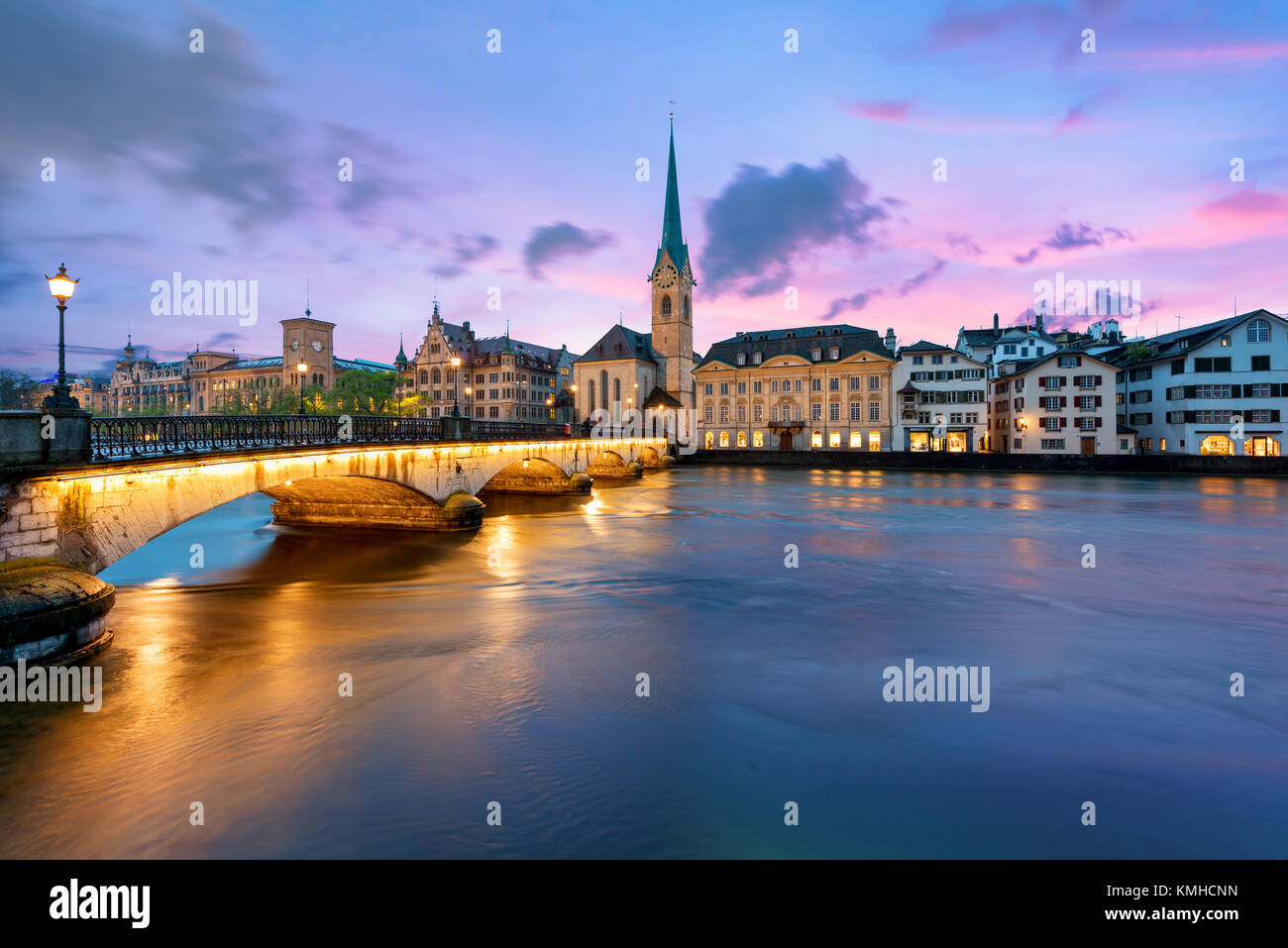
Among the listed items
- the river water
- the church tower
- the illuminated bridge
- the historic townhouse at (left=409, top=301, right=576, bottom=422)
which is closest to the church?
the church tower

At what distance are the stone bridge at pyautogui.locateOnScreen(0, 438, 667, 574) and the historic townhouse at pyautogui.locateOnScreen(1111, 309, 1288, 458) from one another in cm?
6096

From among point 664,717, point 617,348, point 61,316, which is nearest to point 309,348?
point 617,348

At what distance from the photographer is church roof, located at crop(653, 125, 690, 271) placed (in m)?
99.4

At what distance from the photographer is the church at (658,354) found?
95.7 m

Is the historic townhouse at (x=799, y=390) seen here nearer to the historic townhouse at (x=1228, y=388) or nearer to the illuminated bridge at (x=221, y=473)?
the historic townhouse at (x=1228, y=388)

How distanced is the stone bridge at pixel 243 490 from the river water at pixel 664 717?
7.95 feet

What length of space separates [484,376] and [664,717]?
10180 cm

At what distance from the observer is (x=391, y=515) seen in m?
29.5

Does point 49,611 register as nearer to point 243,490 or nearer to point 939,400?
→ point 243,490

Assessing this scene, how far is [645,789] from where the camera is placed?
25.0 feet
